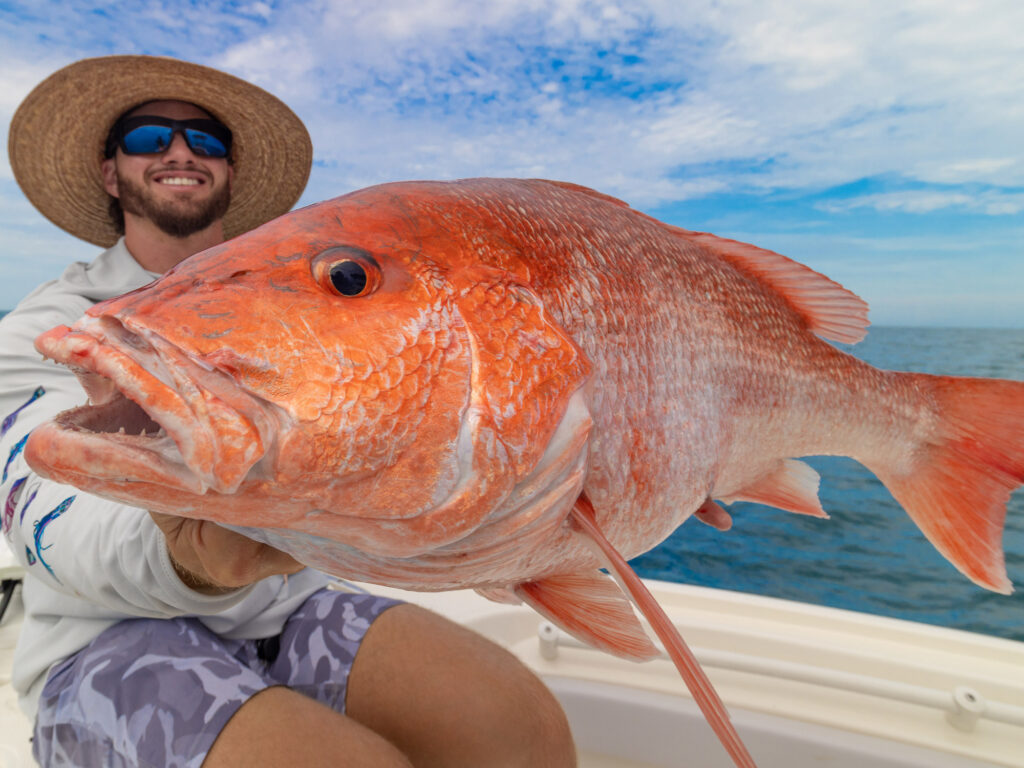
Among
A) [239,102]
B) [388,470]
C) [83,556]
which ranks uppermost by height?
[239,102]

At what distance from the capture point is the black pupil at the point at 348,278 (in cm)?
64

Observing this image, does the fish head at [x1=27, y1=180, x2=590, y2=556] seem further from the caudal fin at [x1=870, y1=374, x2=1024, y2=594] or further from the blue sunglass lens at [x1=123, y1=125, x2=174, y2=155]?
the blue sunglass lens at [x1=123, y1=125, x2=174, y2=155]

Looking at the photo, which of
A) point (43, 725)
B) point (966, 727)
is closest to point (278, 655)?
point (43, 725)

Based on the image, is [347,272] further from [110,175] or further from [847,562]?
[847,562]

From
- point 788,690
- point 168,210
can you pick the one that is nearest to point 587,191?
point 168,210

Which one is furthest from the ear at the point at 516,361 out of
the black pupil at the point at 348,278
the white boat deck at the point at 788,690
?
the white boat deck at the point at 788,690

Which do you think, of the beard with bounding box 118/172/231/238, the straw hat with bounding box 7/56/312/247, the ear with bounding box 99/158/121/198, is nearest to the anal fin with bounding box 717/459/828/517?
the beard with bounding box 118/172/231/238

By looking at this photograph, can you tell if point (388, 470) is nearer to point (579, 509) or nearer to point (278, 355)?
point (278, 355)

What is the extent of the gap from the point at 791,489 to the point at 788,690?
108 centimetres

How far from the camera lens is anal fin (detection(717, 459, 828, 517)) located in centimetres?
141

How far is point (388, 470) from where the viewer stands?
0.61 metres

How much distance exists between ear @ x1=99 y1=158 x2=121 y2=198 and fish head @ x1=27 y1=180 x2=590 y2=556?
6.76 ft

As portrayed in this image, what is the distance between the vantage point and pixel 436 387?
630 millimetres

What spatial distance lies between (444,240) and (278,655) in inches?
59.4
